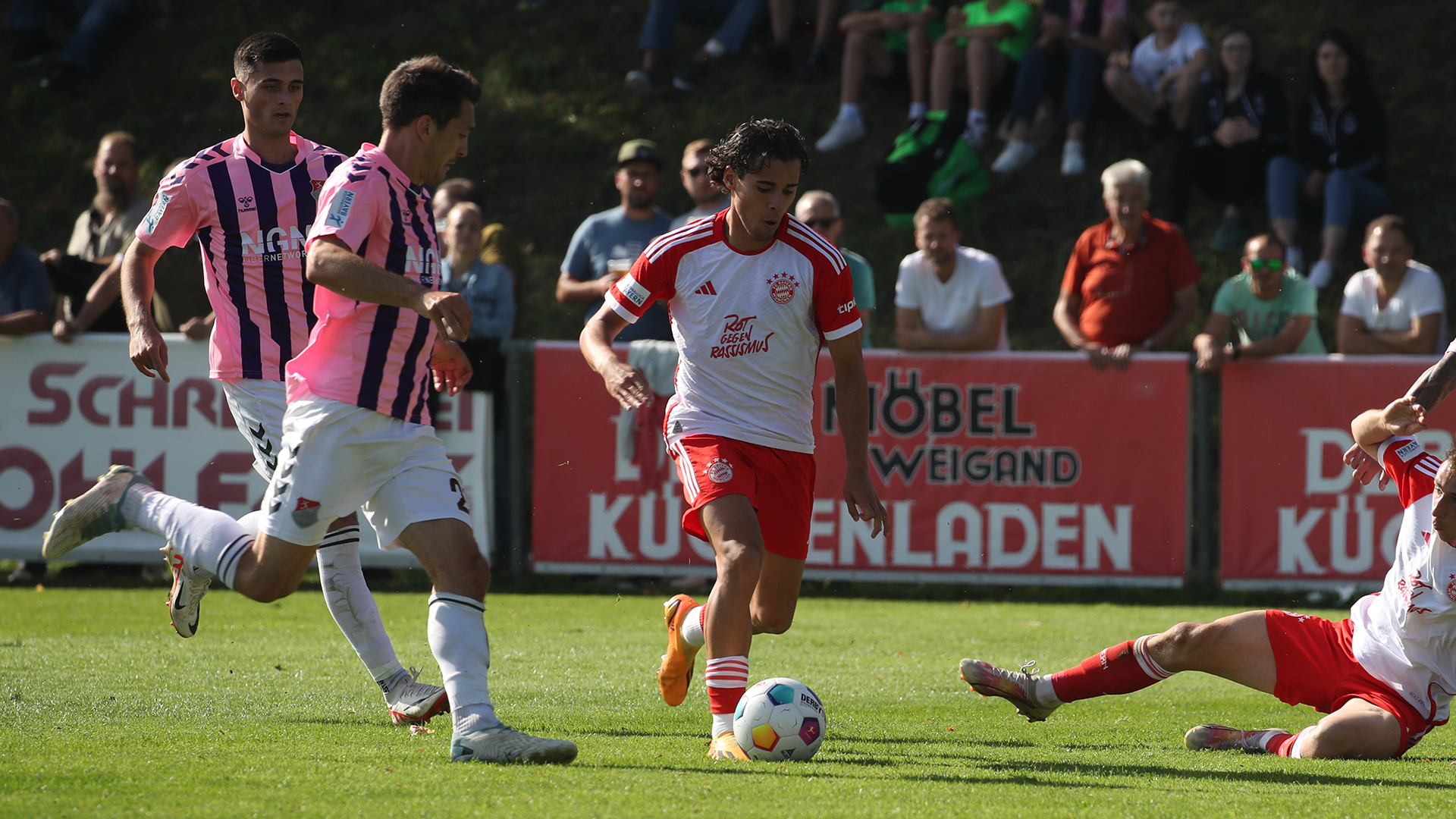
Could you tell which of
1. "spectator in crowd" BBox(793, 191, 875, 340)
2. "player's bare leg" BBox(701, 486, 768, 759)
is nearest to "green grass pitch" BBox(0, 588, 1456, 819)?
"player's bare leg" BBox(701, 486, 768, 759)

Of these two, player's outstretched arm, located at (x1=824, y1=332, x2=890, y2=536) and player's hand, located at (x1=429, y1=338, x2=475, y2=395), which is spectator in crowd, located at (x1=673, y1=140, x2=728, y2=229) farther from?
player's hand, located at (x1=429, y1=338, x2=475, y2=395)

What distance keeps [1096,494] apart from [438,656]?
6.39 metres

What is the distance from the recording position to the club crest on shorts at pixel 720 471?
5.22 metres

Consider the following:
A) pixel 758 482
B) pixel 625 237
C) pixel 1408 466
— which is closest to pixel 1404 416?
pixel 1408 466

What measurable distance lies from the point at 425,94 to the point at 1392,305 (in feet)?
25.6

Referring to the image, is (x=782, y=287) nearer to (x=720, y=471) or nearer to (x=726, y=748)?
(x=720, y=471)

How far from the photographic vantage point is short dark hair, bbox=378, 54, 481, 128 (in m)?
4.86

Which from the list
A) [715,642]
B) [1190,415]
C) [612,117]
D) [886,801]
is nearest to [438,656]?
[715,642]

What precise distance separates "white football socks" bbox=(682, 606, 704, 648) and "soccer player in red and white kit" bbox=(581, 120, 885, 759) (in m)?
0.02

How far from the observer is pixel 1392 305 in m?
10.4

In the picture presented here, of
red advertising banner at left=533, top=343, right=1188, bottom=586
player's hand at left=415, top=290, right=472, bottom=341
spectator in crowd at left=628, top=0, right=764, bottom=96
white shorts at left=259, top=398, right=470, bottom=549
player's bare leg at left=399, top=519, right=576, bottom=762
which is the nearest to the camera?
player's hand at left=415, top=290, right=472, bottom=341

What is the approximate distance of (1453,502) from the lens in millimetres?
4801

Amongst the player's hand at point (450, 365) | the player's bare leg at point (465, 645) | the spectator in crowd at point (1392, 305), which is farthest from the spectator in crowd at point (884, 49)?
the player's bare leg at point (465, 645)

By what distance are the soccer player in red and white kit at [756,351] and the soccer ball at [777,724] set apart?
1.49 ft
